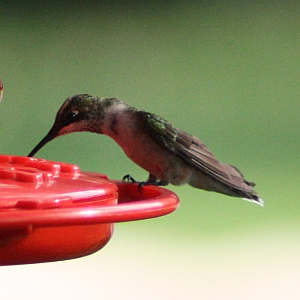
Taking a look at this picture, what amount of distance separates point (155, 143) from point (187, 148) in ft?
0.30

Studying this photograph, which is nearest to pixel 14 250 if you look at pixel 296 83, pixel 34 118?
pixel 34 118

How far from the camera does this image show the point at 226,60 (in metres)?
1.79

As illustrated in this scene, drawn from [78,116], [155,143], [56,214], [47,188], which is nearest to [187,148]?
[155,143]

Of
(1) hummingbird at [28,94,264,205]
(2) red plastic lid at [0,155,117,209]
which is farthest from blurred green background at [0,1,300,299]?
(2) red plastic lid at [0,155,117,209]

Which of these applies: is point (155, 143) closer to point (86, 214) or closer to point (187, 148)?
point (187, 148)

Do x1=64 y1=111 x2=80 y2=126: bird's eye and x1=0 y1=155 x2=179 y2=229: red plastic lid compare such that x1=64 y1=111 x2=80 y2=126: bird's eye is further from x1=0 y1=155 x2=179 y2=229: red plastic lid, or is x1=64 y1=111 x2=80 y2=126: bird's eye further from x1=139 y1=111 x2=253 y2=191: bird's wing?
x1=0 y1=155 x2=179 y2=229: red plastic lid

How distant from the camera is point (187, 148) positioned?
55.6 inches

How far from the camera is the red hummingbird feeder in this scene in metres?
0.50

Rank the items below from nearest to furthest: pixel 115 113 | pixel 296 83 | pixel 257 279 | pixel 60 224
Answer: pixel 60 224 < pixel 115 113 < pixel 257 279 < pixel 296 83

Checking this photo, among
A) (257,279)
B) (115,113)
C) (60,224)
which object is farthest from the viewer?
(257,279)

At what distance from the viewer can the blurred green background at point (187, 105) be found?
1.69 m

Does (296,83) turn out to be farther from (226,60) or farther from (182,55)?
(182,55)

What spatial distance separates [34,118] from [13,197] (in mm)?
1214

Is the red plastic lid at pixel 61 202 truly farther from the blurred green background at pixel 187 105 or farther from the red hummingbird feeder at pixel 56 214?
the blurred green background at pixel 187 105
